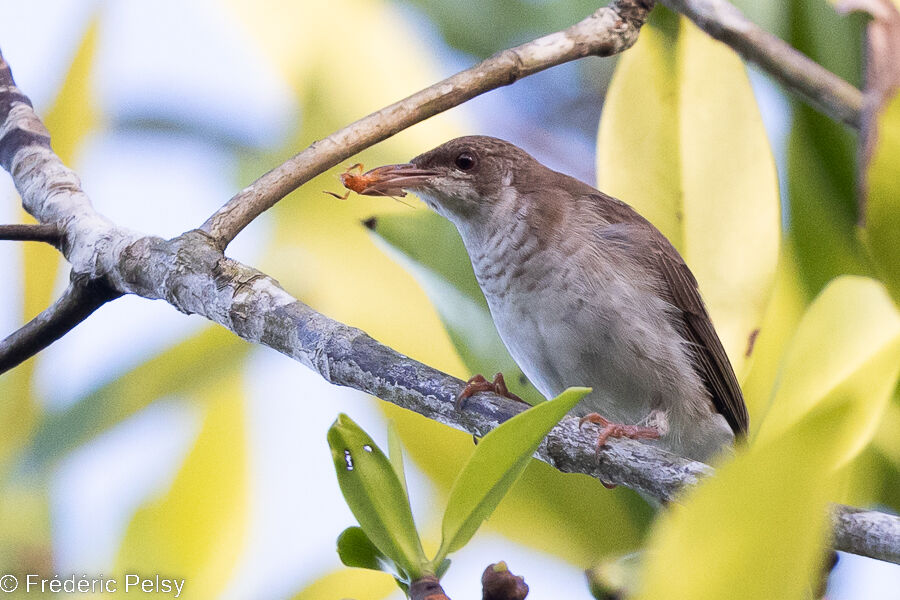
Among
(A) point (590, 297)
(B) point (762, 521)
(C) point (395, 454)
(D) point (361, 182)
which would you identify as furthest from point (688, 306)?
(B) point (762, 521)

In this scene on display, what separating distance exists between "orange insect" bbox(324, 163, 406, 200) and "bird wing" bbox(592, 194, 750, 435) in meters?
0.21

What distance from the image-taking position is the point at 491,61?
662 mm

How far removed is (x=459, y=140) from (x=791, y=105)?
1.06ft

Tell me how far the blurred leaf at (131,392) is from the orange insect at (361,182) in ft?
0.78

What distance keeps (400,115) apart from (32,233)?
0.27 metres

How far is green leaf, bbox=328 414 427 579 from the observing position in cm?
32

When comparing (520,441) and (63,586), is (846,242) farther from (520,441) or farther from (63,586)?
(63,586)

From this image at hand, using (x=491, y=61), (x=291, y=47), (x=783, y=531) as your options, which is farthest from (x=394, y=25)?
(x=783, y=531)

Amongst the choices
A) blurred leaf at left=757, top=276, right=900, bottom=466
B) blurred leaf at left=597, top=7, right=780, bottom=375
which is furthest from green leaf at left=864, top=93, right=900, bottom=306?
blurred leaf at left=597, top=7, right=780, bottom=375

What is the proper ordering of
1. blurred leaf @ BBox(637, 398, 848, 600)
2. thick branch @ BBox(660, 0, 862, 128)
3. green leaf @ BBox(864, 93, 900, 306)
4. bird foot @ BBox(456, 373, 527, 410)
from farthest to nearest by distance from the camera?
1. thick branch @ BBox(660, 0, 862, 128)
2. bird foot @ BBox(456, 373, 527, 410)
3. green leaf @ BBox(864, 93, 900, 306)
4. blurred leaf @ BBox(637, 398, 848, 600)

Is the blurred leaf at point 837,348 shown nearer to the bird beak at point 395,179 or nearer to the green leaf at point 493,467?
the green leaf at point 493,467

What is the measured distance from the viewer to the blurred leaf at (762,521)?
20cm

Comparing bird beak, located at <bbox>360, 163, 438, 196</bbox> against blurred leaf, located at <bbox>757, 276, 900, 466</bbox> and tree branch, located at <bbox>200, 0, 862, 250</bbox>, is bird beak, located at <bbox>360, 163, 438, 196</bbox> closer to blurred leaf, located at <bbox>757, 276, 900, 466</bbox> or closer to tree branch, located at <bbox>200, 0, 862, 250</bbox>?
tree branch, located at <bbox>200, 0, 862, 250</bbox>

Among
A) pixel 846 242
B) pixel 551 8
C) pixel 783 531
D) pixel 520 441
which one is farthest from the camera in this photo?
pixel 551 8
